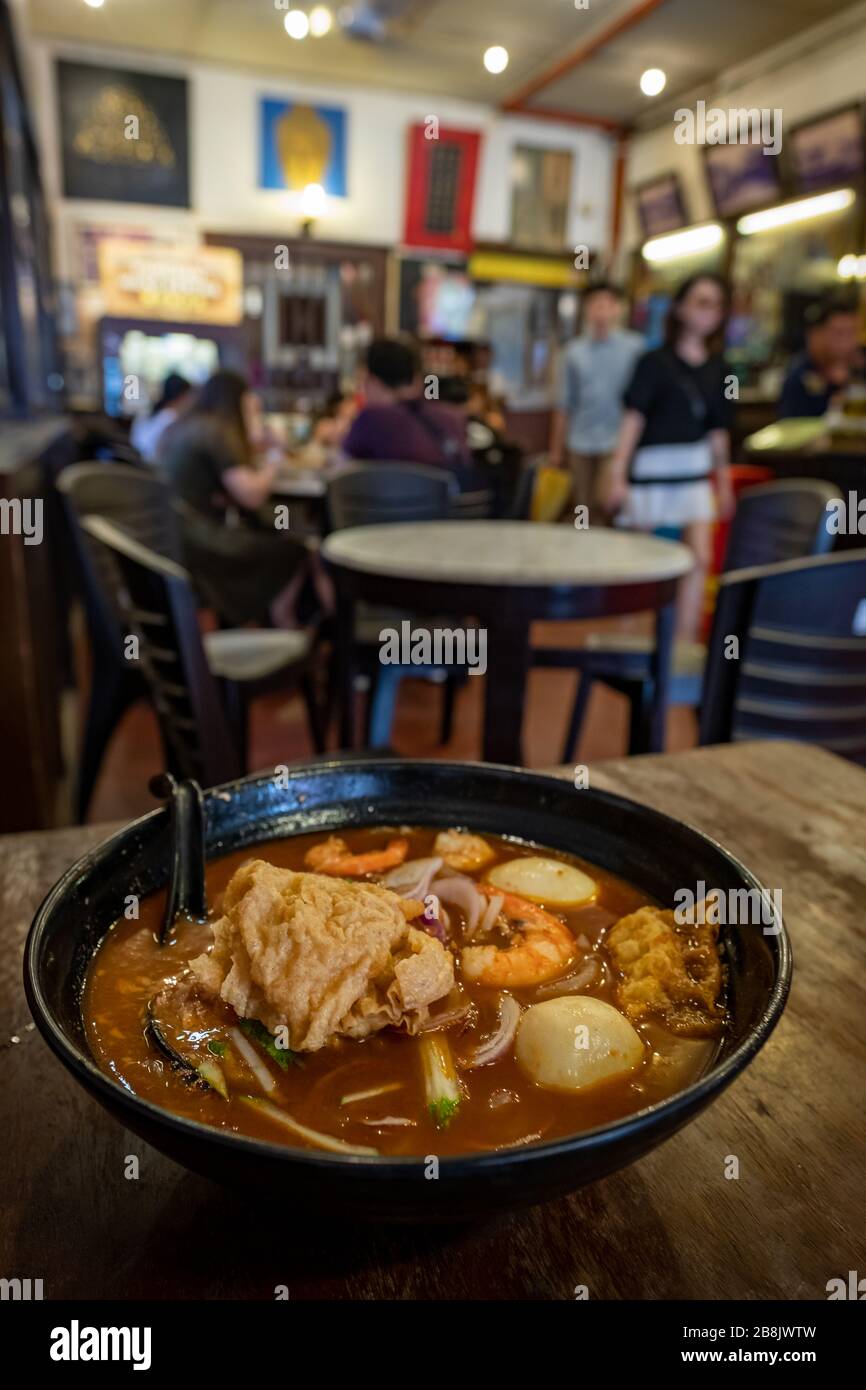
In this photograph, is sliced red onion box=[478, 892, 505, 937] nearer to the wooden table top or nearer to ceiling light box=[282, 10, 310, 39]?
the wooden table top

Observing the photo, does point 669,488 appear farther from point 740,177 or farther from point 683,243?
point 683,243

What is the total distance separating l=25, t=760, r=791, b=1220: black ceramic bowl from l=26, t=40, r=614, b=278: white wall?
30.7 ft

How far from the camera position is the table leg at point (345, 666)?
10.0 ft

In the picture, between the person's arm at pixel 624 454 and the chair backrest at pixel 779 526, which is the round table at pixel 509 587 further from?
the person's arm at pixel 624 454

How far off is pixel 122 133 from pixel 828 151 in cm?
610

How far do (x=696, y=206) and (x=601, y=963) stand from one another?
9801 mm

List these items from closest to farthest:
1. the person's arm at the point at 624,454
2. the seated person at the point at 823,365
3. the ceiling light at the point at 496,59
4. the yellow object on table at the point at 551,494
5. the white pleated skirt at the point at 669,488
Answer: the person's arm at the point at 624,454
the white pleated skirt at the point at 669,488
the seated person at the point at 823,365
the yellow object on table at the point at 551,494
the ceiling light at the point at 496,59

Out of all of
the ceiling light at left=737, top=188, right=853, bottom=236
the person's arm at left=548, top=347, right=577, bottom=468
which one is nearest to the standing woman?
the person's arm at left=548, top=347, right=577, bottom=468

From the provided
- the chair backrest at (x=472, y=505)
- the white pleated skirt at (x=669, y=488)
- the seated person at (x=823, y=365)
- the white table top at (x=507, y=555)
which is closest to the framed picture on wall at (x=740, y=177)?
the seated person at (x=823, y=365)

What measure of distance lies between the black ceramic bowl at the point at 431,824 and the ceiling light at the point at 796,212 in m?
7.67

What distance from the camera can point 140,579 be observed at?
2225mm

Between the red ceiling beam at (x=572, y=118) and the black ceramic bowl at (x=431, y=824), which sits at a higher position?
the red ceiling beam at (x=572, y=118)

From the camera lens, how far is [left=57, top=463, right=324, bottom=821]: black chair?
2.91 meters

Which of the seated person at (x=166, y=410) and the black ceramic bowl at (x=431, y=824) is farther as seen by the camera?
the seated person at (x=166, y=410)
